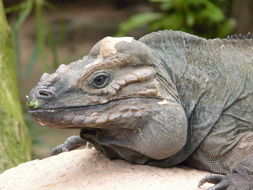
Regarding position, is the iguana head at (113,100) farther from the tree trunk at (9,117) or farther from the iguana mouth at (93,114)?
the tree trunk at (9,117)

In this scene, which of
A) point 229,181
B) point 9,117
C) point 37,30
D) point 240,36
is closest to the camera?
point 229,181

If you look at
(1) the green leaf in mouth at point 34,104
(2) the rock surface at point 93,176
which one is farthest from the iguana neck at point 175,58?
Result: (1) the green leaf in mouth at point 34,104

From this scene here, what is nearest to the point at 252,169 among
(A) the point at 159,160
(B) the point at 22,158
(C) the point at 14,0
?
(A) the point at 159,160

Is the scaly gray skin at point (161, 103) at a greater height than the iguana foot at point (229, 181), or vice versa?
the scaly gray skin at point (161, 103)

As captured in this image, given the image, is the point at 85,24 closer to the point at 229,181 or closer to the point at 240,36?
the point at 240,36

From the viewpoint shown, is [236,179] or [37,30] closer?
[236,179]

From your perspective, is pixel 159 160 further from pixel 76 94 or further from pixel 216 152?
pixel 76 94

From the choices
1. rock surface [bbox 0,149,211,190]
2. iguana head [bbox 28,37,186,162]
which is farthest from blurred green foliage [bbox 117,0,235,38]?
iguana head [bbox 28,37,186,162]

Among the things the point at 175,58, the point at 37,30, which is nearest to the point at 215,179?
the point at 175,58

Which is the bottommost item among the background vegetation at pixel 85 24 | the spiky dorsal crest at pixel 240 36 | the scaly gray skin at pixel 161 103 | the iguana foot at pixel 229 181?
the background vegetation at pixel 85 24
